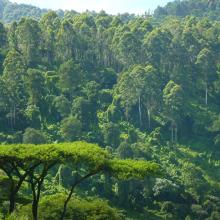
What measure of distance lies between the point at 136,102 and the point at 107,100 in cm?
543

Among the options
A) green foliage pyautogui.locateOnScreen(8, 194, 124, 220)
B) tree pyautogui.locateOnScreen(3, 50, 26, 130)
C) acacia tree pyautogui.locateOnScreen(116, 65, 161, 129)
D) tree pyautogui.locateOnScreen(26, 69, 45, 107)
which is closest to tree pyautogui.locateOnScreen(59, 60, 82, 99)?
tree pyautogui.locateOnScreen(26, 69, 45, 107)

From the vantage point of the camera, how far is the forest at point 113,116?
40.6 m

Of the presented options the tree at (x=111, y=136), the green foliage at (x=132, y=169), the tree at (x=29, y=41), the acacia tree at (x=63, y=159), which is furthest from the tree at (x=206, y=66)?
the acacia tree at (x=63, y=159)

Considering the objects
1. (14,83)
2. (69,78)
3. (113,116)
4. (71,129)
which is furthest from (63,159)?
(69,78)

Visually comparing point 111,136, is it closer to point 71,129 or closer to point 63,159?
point 71,129

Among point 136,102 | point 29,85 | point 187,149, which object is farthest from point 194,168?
point 29,85

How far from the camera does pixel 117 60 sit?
359 ft

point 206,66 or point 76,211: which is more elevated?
point 206,66

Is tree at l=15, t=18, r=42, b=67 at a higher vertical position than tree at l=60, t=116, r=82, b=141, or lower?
higher

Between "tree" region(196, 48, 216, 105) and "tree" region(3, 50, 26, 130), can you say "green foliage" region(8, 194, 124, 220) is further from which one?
"tree" region(196, 48, 216, 105)

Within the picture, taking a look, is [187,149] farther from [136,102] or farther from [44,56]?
[44,56]

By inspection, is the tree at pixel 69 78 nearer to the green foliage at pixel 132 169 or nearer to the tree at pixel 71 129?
the tree at pixel 71 129

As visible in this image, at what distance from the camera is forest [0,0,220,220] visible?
40.6m

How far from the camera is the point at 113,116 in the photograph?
3438 inches
